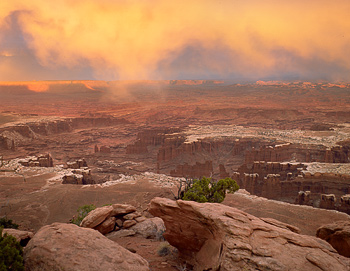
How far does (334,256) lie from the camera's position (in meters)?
6.71

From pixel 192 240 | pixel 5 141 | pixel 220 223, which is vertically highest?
pixel 220 223

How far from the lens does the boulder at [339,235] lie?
10180mm

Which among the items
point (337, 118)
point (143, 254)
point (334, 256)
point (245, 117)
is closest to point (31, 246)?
point (143, 254)

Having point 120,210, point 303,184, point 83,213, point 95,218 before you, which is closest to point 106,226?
point 95,218

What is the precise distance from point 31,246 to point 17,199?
17.6 m

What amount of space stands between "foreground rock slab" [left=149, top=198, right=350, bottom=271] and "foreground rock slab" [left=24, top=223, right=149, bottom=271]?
1.98 m

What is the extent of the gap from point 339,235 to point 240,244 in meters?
A: 6.15

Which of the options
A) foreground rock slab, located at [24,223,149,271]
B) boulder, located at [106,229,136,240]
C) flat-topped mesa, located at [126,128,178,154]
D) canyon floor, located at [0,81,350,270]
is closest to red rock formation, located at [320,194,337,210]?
canyon floor, located at [0,81,350,270]

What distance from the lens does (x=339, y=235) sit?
10.5 m

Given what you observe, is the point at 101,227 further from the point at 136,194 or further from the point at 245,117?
the point at 245,117

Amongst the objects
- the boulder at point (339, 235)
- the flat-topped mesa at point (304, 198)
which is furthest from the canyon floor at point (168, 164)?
the boulder at point (339, 235)

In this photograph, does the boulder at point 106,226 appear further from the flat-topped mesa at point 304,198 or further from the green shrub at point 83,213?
the flat-topped mesa at point 304,198

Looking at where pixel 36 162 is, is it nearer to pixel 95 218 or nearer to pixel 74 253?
pixel 95 218

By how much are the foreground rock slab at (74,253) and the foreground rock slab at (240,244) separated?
78.1 inches
